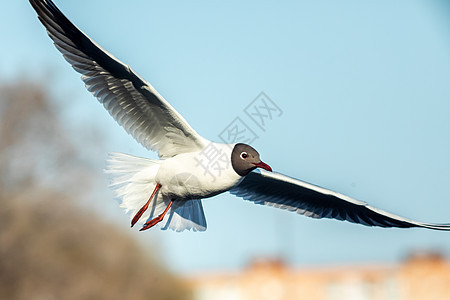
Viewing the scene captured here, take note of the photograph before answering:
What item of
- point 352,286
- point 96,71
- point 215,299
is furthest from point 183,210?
point 215,299

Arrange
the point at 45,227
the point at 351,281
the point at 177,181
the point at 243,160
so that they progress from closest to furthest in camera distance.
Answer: the point at 243,160 < the point at 177,181 < the point at 45,227 < the point at 351,281

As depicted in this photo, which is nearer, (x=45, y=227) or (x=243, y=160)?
(x=243, y=160)

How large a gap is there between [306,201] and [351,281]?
827 inches

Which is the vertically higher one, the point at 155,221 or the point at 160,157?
the point at 160,157

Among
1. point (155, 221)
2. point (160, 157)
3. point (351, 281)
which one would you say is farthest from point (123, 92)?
point (351, 281)

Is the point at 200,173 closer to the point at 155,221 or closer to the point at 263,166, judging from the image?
the point at 263,166

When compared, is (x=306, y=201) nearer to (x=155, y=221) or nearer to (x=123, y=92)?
(x=155, y=221)

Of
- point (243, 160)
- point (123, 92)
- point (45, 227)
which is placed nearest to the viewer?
point (243, 160)

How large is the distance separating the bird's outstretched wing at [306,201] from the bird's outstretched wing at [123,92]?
85 centimetres

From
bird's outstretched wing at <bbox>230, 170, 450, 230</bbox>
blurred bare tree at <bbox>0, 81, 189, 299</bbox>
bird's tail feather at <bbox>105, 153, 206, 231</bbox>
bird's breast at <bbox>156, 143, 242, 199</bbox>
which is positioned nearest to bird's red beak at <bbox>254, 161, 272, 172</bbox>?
bird's breast at <bbox>156, 143, 242, 199</bbox>

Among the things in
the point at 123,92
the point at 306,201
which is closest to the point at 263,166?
the point at 123,92

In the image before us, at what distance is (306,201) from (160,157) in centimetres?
151

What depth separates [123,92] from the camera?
555 cm

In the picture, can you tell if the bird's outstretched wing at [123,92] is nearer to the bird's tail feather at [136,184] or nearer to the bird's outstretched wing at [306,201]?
the bird's tail feather at [136,184]
